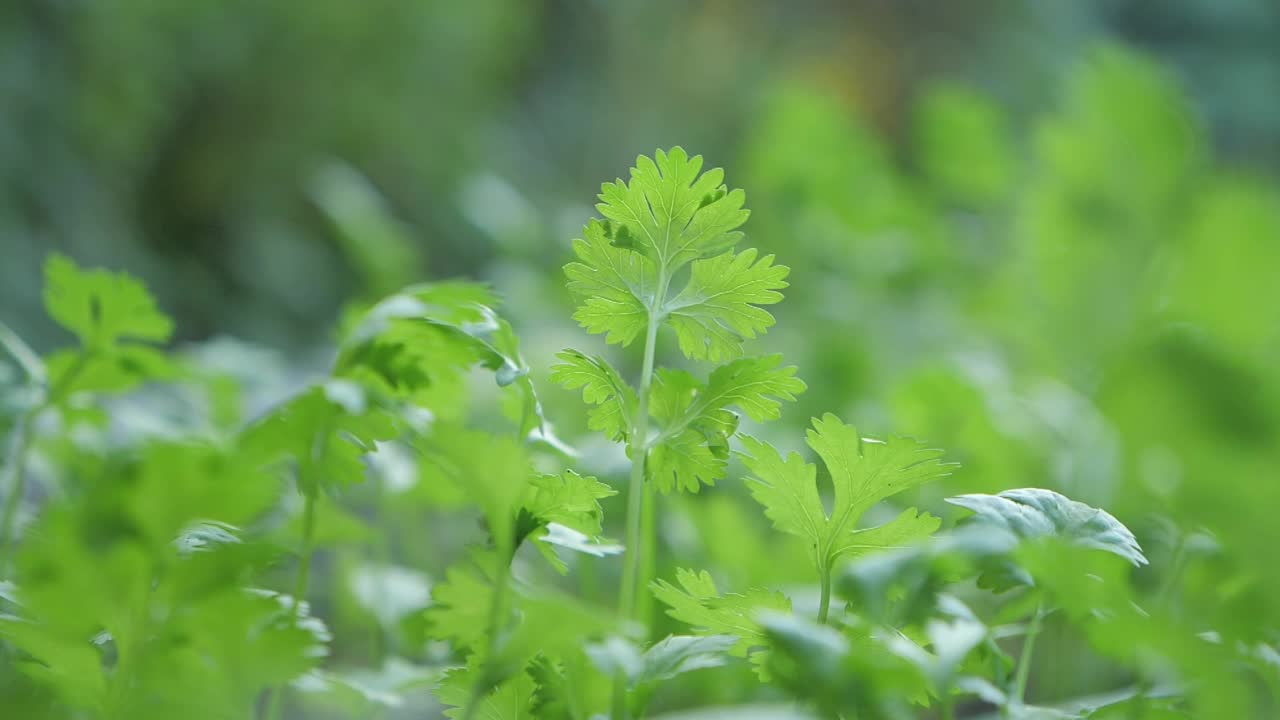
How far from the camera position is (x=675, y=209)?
18.4 inches

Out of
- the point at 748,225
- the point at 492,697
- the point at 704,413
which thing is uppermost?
the point at 748,225

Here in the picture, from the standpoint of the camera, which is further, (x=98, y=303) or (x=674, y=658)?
(x=98, y=303)

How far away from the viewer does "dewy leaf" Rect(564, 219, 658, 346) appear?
47cm

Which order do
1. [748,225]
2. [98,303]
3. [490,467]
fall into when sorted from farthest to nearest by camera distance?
[748,225], [98,303], [490,467]

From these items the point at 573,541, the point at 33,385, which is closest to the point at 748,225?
the point at 33,385

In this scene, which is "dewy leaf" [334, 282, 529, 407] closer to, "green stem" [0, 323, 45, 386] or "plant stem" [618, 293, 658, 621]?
"plant stem" [618, 293, 658, 621]

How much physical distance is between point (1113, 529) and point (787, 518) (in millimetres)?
142

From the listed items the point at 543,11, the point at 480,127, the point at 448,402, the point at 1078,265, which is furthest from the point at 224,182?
the point at 448,402

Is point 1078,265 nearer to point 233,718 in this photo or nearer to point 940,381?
point 940,381

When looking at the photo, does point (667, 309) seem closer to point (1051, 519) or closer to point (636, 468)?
point (636, 468)

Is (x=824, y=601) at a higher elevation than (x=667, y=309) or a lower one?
lower

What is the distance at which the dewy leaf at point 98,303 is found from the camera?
58 cm

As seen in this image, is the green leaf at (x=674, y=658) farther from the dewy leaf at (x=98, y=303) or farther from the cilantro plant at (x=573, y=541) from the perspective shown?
the dewy leaf at (x=98, y=303)

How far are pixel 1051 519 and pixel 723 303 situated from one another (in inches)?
7.0
